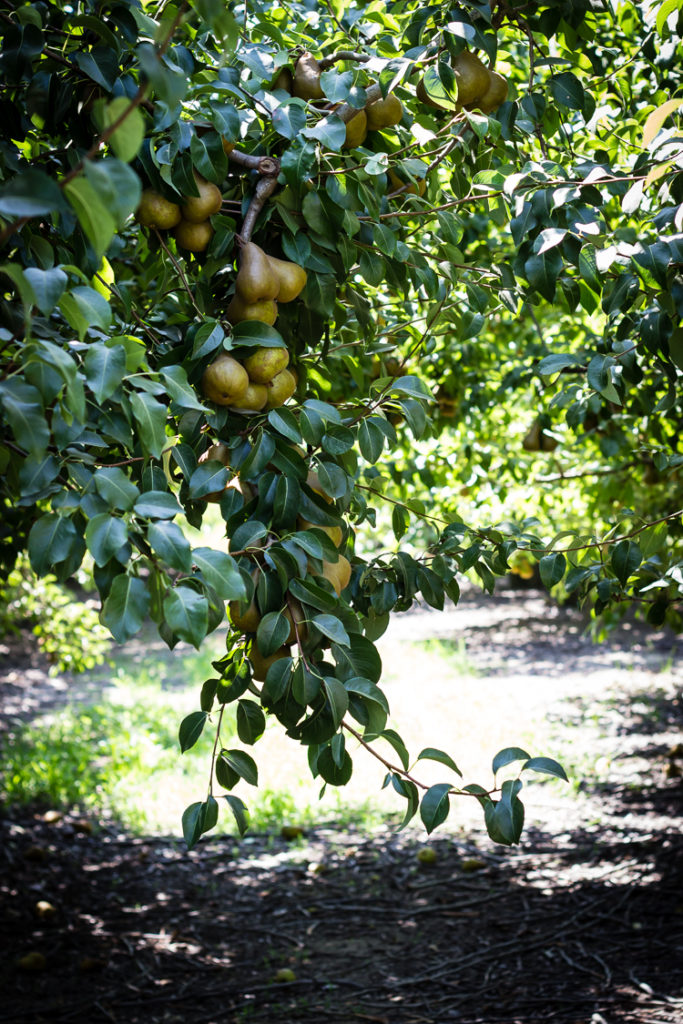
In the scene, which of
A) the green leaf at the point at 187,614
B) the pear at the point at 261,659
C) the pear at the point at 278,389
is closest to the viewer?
the green leaf at the point at 187,614

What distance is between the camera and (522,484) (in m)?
3.50

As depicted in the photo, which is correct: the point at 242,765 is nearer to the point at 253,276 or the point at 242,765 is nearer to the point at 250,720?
the point at 250,720

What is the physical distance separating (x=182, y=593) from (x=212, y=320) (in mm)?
511

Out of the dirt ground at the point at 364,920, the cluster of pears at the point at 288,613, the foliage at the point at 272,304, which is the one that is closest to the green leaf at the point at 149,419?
the foliage at the point at 272,304

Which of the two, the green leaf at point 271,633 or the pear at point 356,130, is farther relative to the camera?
the pear at point 356,130

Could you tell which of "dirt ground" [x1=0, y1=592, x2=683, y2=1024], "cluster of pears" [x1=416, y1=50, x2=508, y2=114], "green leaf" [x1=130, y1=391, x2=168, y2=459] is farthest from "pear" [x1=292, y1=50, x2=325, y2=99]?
"dirt ground" [x1=0, y1=592, x2=683, y2=1024]

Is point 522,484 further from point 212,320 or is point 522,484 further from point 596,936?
point 212,320

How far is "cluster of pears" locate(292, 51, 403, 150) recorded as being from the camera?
148cm

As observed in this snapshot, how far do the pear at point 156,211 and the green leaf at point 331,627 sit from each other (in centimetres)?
68

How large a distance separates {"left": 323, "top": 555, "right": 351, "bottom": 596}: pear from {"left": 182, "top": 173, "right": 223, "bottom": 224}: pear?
58 centimetres

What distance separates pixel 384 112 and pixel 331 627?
0.86 metres

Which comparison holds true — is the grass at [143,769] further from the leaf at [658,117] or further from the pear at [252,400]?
the leaf at [658,117]

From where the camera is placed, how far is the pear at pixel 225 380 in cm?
131

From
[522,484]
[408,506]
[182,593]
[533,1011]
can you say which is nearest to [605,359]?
[408,506]
